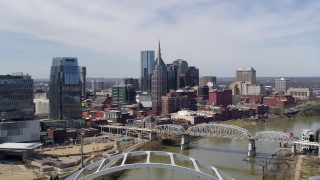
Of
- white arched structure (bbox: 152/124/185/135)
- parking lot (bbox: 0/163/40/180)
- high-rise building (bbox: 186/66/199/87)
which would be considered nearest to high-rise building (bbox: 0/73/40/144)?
parking lot (bbox: 0/163/40/180)

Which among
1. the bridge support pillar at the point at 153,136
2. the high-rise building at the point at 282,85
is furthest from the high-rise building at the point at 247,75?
the bridge support pillar at the point at 153,136

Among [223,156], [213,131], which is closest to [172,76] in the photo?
[213,131]

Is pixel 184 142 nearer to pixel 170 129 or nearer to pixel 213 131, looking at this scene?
pixel 213 131

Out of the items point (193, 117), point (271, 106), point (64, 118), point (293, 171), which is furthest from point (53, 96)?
point (271, 106)

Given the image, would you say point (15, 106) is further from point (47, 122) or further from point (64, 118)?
point (64, 118)

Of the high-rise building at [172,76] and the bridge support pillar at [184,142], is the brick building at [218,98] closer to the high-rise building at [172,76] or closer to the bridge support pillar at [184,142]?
the high-rise building at [172,76]
